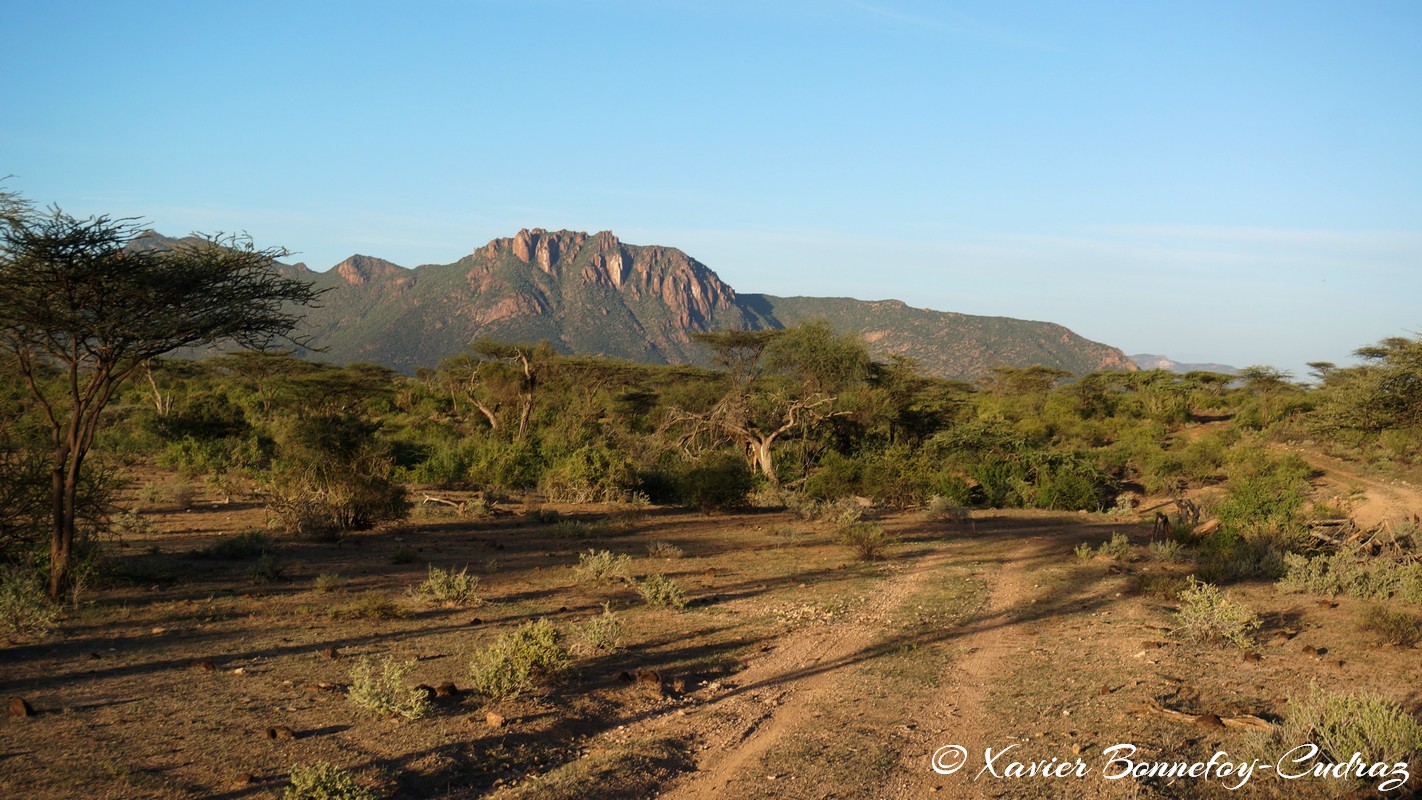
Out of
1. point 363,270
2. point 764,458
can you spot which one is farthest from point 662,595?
point 363,270

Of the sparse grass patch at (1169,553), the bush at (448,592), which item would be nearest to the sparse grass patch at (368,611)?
the bush at (448,592)

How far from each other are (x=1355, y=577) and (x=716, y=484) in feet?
37.2

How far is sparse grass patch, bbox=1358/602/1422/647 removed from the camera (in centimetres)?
747

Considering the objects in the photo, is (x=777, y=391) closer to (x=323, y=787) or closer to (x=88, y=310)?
(x=88, y=310)

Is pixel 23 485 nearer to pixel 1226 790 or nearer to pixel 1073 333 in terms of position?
pixel 1226 790

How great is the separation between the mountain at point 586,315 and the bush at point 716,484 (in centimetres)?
6979

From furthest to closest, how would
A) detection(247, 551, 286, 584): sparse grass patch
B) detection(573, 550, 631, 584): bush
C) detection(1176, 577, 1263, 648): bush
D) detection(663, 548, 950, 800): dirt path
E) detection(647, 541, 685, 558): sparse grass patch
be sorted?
1. detection(647, 541, 685, 558): sparse grass patch
2. detection(573, 550, 631, 584): bush
3. detection(247, 551, 286, 584): sparse grass patch
4. detection(1176, 577, 1263, 648): bush
5. detection(663, 548, 950, 800): dirt path

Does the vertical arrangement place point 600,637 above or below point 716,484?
above

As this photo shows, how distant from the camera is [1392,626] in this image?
752 centimetres

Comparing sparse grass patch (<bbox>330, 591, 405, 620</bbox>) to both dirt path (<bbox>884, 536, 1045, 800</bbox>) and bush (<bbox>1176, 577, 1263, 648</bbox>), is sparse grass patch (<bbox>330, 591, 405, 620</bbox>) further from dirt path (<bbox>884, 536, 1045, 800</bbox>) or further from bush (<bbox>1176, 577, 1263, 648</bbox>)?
bush (<bbox>1176, 577, 1263, 648</bbox>)

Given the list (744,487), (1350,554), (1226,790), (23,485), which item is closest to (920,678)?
(1226,790)

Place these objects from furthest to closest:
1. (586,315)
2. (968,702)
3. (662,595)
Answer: (586,315) < (662,595) < (968,702)

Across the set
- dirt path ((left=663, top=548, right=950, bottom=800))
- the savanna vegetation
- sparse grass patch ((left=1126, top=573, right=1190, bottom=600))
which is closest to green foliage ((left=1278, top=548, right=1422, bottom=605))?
the savanna vegetation

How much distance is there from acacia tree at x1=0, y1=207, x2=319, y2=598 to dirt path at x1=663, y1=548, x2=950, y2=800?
20.7 ft
